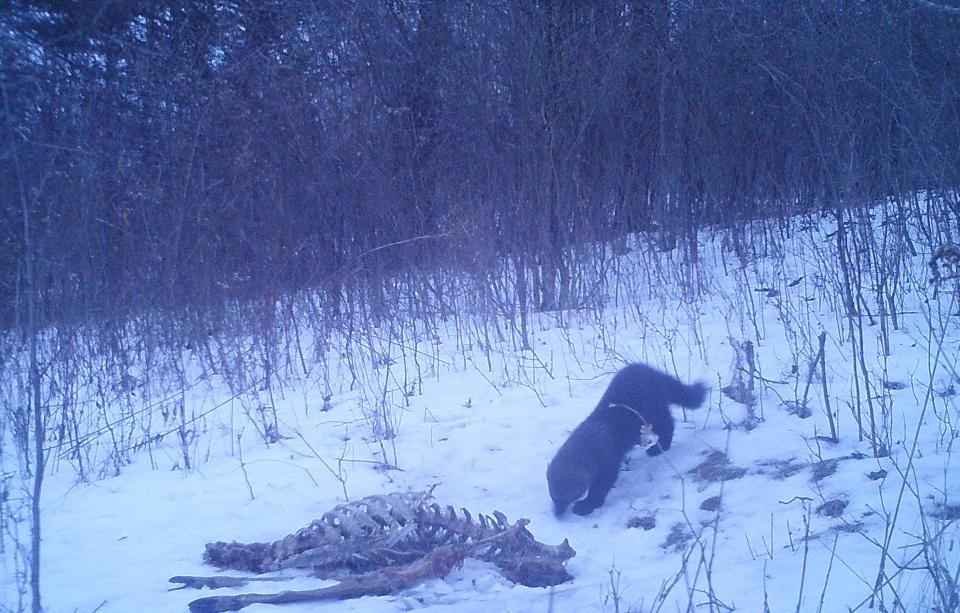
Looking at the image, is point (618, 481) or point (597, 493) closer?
point (597, 493)

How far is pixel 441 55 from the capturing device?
10.2 metres

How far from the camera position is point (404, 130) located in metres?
10.4

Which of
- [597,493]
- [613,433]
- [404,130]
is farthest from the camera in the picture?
[404,130]

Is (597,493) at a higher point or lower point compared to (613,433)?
lower

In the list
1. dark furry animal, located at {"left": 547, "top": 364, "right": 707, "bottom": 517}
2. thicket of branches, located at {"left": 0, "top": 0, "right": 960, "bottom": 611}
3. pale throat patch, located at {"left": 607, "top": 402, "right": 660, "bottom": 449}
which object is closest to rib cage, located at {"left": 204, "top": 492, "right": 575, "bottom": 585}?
dark furry animal, located at {"left": 547, "top": 364, "right": 707, "bottom": 517}

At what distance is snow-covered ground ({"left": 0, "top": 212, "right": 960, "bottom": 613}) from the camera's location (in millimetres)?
3166

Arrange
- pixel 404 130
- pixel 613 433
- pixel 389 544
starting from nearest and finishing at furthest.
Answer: pixel 389 544, pixel 613 433, pixel 404 130

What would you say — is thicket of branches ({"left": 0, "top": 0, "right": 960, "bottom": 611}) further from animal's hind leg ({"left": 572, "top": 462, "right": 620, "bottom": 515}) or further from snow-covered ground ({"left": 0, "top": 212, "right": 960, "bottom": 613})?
animal's hind leg ({"left": 572, "top": 462, "right": 620, "bottom": 515})

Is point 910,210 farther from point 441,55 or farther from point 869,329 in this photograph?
point 441,55

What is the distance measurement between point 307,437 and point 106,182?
667cm

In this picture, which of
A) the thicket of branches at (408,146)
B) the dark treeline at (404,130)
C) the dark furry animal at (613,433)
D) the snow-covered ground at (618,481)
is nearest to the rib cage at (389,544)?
the snow-covered ground at (618,481)

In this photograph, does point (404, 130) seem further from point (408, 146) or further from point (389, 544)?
point (389, 544)

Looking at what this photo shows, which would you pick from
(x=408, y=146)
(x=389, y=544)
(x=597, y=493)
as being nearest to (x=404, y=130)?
(x=408, y=146)

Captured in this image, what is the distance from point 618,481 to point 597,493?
341 mm
